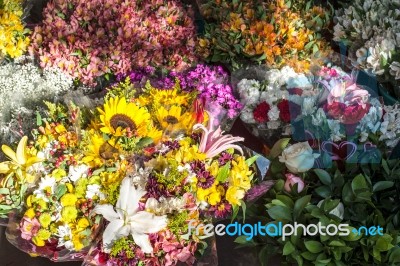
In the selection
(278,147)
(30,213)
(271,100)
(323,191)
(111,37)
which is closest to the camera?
(30,213)

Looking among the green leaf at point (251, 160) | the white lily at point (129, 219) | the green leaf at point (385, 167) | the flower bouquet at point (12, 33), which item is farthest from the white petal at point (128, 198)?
the flower bouquet at point (12, 33)

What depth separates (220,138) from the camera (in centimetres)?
148

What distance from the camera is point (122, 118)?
1473 mm

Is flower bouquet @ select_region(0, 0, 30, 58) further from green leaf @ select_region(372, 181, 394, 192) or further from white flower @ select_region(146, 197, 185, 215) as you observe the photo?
green leaf @ select_region(372, 181, 394, 192)

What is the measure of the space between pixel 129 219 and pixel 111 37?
87 cm

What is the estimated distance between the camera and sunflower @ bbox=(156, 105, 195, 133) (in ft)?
5.03

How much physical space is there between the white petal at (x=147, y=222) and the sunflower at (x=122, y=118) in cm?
25

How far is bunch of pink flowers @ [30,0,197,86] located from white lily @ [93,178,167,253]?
71 centimetres

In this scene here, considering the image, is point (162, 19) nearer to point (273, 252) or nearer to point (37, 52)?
point (37, 52)

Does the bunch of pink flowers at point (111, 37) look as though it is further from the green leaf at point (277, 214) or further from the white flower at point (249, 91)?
the green leaf at point (277, 214)

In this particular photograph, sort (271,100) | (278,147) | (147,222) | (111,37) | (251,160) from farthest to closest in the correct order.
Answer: (111,37) < (271,100) < (278,147) < (251,160) < (147,222)

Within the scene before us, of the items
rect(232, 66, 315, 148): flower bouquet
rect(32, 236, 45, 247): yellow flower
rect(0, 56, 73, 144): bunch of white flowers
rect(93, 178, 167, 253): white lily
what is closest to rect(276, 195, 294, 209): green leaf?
rect(232, 66, 315, 148): flower bouquet

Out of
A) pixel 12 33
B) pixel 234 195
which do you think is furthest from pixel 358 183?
pixel 12 33

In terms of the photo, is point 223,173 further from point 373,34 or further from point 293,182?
point 373,34
